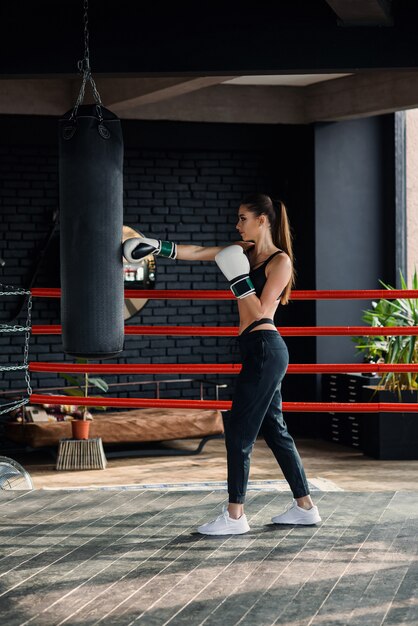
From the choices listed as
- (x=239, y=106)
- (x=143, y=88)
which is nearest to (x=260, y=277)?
(x=143, y=88)

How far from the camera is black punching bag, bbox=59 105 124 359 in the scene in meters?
4.64

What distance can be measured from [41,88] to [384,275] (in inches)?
140

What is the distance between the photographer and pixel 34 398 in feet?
A: 19.4

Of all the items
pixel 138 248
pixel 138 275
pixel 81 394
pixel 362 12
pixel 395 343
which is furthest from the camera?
pixel 138 275

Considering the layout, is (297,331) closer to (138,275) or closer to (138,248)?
(138,248)

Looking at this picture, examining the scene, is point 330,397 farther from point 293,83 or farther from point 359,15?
point 359,15

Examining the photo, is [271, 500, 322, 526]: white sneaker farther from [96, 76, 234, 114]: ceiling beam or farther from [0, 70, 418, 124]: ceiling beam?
[0, 70, 418, 124]: ceiling beam

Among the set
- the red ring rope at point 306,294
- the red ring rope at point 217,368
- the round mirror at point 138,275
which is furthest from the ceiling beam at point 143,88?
the red ring rope at point 217,368

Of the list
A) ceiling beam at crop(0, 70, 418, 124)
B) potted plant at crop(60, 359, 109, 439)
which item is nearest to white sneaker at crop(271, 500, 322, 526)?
potted plant at crop(60, 359, 109, 439)

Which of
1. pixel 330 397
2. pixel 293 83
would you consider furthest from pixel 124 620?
pixel 293 83

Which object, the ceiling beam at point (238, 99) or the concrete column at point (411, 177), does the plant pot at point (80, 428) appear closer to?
the ceiling beam at point (238, 99)

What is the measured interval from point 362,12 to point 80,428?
4.33 m

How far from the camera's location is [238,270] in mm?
4395

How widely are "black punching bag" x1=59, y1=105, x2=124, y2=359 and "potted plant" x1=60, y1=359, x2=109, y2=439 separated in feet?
12.5
